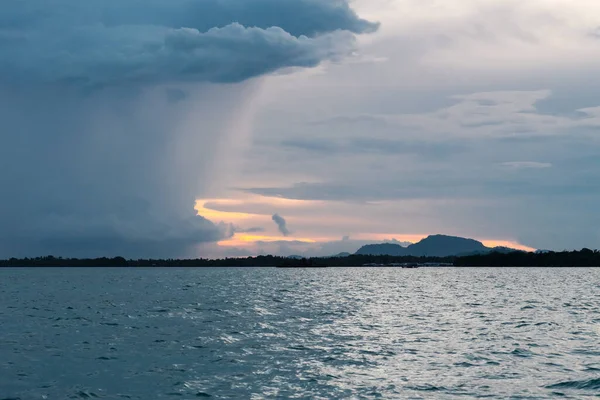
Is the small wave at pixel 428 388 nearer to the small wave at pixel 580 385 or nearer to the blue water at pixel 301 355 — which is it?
the blue water at pixel 301 355

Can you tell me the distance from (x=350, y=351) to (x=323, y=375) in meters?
9.69

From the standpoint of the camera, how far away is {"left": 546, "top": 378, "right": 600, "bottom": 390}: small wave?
113 ft

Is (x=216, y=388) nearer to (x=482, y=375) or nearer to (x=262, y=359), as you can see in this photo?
(x=262, y=359)

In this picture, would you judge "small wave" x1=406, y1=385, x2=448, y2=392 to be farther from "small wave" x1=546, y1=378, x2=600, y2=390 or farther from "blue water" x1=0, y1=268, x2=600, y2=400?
"small wave" x1=546, y1=378, x2=600, y2=390

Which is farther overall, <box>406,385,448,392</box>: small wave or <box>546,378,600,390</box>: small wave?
<box>546,378,600,390</box>: small wave

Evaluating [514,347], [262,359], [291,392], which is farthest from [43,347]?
[514,347]

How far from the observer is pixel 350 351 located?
47.4 metres

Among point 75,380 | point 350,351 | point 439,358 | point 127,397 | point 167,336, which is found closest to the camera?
point 127,397

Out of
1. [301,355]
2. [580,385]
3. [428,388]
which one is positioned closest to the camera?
[428,388]

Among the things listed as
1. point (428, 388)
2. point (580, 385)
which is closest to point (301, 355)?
point (428, 388)

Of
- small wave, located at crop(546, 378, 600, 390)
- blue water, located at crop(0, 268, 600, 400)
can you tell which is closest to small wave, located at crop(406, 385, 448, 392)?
blue water, located at crop(0, 268, 600, 400)

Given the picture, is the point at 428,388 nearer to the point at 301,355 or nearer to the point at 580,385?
the point at 580,385

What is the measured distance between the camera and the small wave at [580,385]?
34.3 metres

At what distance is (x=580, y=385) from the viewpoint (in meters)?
34.8
